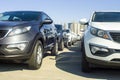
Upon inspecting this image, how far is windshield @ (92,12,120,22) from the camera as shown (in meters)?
8.69

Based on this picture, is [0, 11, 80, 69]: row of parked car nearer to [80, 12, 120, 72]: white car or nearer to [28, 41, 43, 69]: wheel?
[28, 41, 43, 69]: wheel

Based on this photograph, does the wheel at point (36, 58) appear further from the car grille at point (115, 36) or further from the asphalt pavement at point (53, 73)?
the car grille at point (115, 36)

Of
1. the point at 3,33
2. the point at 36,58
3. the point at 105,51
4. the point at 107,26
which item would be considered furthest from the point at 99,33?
the point at 3,33

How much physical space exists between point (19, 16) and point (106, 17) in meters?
2.69

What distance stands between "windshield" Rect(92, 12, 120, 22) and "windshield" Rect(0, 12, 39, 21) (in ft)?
5.97

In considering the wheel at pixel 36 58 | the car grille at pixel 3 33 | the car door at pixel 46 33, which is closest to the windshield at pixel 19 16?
the car door at pixel 46 33

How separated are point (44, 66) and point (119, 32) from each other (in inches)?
111

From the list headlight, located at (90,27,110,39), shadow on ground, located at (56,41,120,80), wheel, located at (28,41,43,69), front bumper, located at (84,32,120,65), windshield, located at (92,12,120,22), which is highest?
headlight, located at (90,27,110,39)

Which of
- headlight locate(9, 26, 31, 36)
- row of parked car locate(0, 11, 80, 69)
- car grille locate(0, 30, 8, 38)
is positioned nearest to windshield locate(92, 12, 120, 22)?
row of parked car locate(0, 11, 80, 69)

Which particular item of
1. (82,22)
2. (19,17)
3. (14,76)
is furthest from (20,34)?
(82,22)

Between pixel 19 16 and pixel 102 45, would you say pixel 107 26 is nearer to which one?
pixel 102 45

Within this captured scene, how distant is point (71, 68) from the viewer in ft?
28.9

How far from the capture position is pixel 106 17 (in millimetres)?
8898

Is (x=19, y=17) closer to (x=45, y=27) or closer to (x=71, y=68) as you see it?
(x=45, y=27)
